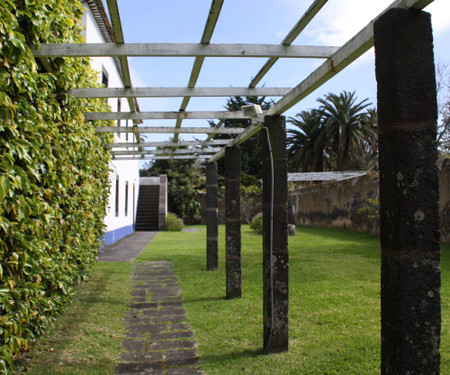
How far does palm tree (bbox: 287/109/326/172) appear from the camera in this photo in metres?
26.2

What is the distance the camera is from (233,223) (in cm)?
587

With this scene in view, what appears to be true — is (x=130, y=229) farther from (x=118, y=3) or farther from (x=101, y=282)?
(x=118, y=3)

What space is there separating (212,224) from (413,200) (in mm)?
6283

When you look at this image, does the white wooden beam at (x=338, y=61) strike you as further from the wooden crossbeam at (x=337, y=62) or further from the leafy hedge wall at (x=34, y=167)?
the leafy hedge wall at (x=34, y=167)

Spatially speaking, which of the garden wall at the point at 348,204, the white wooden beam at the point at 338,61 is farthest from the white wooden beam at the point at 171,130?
the garden wall at the point at 348,204

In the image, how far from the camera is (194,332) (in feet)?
14.1

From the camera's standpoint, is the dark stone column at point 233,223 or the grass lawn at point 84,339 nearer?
the grass lawn at point 84,339

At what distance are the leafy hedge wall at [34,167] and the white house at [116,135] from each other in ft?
8.56

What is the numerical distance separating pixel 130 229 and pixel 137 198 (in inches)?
171

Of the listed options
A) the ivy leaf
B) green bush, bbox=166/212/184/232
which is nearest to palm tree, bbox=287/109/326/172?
green bush, bbox=166/212/184/232

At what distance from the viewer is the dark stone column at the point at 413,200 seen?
1.82m

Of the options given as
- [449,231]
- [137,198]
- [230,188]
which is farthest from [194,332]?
[137,198]

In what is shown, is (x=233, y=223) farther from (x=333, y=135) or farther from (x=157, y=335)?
(x=333, y=135)

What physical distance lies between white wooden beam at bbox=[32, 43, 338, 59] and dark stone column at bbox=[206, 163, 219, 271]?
4.81 m
